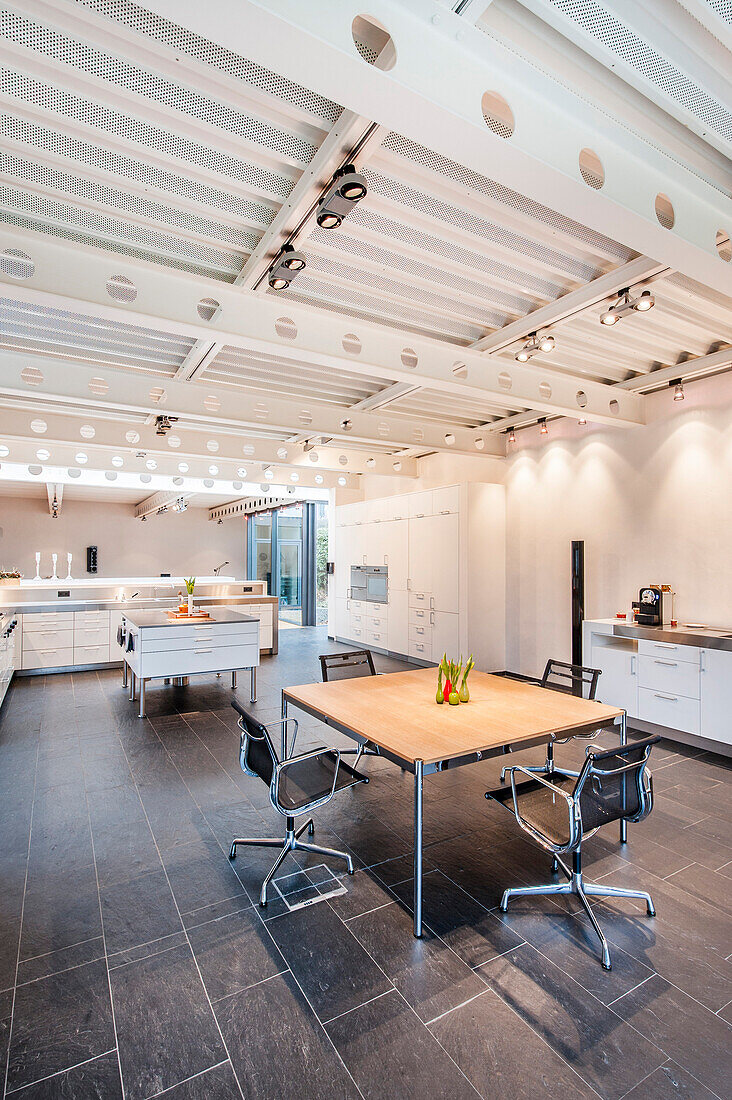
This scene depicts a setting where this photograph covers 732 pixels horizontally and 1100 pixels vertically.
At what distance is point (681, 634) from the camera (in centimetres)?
439

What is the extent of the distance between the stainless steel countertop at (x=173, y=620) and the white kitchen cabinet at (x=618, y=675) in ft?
11.3

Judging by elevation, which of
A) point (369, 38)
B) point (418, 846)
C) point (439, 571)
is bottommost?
point (418, 846)

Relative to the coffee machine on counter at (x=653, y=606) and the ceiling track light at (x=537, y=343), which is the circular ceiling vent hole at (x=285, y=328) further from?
the coffee machine on counter at (x=653, y=606)

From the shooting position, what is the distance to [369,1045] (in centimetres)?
170

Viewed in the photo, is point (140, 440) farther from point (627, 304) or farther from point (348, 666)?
point (627, 304)

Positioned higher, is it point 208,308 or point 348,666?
point 208,308

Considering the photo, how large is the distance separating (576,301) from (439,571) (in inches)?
169

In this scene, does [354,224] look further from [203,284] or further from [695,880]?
[695,880]

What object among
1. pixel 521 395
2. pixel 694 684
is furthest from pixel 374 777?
pixel 521 395

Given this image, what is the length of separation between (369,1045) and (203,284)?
134 inches

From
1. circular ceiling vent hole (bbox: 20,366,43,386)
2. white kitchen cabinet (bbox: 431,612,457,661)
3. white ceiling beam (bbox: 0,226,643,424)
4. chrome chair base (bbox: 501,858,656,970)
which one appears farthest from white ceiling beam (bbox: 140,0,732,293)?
white kitchen cabinet (bbox: 431,612,457,661)

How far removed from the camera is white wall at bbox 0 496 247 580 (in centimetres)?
1284

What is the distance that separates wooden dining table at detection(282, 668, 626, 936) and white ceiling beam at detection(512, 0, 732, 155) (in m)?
2.55

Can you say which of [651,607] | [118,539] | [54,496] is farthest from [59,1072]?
[118,539]
